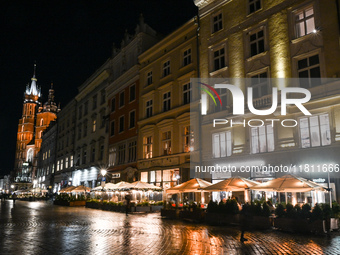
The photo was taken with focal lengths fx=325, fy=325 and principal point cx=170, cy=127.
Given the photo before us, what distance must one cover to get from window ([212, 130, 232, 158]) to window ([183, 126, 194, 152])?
2306 millimetres

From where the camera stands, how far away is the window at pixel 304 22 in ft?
67.8

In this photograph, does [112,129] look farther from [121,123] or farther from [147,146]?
[147,146]

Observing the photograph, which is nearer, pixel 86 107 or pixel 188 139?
pixel 188 139

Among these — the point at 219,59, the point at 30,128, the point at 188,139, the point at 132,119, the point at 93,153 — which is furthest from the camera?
the point at 30,128

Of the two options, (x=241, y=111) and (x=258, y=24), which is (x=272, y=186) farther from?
(x=258, y=24)

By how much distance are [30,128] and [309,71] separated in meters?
146

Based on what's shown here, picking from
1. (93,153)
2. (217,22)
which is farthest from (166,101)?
(93,153)

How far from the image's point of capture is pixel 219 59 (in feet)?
87.4

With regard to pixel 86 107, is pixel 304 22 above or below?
below

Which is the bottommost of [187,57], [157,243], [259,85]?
[157,243]

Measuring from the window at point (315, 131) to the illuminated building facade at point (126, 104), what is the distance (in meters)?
19.8

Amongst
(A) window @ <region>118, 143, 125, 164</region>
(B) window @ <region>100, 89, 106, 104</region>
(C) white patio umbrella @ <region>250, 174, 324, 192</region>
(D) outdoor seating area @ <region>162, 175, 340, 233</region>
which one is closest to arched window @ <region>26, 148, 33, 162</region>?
(B) window @ <region>100, 89, 106, 104</region>

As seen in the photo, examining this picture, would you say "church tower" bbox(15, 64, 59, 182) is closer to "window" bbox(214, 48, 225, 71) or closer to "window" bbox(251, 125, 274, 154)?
"window" bbox(214, 48, 225, 71)

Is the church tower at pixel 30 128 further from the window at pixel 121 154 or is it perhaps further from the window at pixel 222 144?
the window at pixel 222 144
